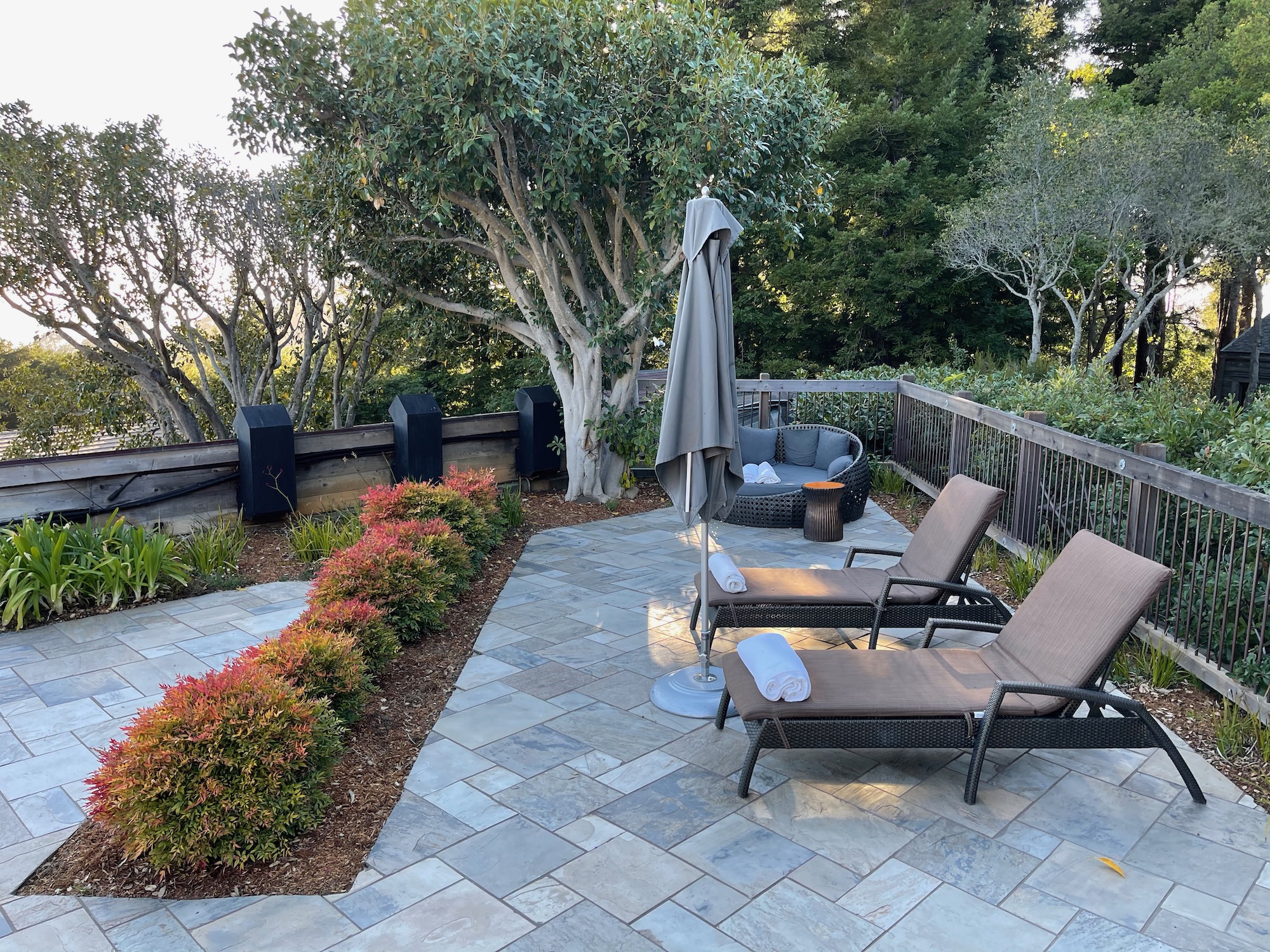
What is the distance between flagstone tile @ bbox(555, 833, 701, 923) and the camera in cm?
255

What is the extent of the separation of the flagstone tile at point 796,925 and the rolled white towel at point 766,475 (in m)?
5.44

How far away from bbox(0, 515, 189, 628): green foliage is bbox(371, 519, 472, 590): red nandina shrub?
1591 mm

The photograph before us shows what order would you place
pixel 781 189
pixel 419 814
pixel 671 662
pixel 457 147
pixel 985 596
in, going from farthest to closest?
1. pixel 781 189
2. pixel 457 147
3. pixel 671 662
4. pixel 985 596
5. pixel 419 814

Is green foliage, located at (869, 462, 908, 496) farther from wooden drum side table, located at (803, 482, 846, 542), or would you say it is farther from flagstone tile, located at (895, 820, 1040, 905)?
flagstone tile, located at (895, 820, 1040, 905)

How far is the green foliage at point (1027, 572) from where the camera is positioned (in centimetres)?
535

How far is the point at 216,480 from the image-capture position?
23.1 ft

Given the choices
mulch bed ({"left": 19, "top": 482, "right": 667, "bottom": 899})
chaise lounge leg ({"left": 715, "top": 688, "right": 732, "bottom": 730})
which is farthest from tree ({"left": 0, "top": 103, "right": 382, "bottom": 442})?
chaise lounge leg ({"left": 715, "top": 688, "right": 732, "bottom": 730})

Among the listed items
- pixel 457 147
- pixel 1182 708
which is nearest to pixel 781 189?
pixel 457 147

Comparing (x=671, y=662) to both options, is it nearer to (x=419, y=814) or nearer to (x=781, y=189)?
(x=419, y=814)

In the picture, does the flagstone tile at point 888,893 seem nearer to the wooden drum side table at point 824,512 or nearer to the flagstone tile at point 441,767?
the flagstone tile at point 441,767

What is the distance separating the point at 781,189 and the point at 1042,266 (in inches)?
496

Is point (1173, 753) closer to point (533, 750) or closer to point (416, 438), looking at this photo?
point (533, 750)

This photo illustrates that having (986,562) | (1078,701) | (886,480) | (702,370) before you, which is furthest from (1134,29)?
(1078,701)

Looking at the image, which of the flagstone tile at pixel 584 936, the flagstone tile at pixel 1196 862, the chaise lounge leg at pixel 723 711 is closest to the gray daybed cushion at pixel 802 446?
the chaise lounge leg at pixel 723 711
